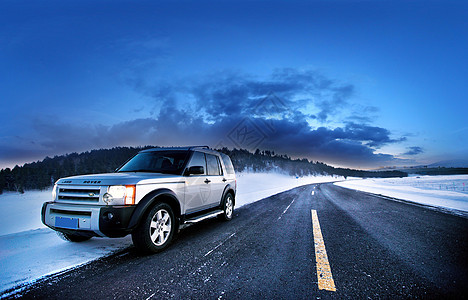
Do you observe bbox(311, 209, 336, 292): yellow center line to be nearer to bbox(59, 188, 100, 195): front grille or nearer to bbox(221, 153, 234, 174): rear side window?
bbox(221, 153, 234, 174): rear side window

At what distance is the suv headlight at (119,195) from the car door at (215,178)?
2.38 metres

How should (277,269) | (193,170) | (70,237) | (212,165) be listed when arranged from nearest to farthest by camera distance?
(277,269) < (70,237) < (193,170) < (212,165)

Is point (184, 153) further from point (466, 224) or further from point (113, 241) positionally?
point (466, 224)

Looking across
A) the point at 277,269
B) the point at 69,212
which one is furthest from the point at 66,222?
the point at 277,269

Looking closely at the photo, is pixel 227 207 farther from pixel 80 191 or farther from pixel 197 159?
pixel 80 191

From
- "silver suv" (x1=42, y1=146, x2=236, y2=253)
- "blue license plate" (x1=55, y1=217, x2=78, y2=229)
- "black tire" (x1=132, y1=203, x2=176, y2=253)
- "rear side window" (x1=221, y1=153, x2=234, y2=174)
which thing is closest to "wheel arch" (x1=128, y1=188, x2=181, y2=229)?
"silver suv" (x1=42, y1=146, x2=236, y2=253)

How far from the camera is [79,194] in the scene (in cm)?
353

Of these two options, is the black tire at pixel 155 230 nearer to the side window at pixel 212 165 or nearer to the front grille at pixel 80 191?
the front grille at pixel 80 191

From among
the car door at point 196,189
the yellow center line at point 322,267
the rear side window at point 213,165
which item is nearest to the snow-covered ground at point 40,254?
the car door at point 196,189

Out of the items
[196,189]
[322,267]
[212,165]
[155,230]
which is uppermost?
[212,165]

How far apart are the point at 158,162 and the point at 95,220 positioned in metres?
2.13

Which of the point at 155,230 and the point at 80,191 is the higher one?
the point at 80,191

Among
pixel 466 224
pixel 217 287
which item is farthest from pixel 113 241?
pixel 466 224

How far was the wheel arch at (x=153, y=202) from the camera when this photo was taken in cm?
334
